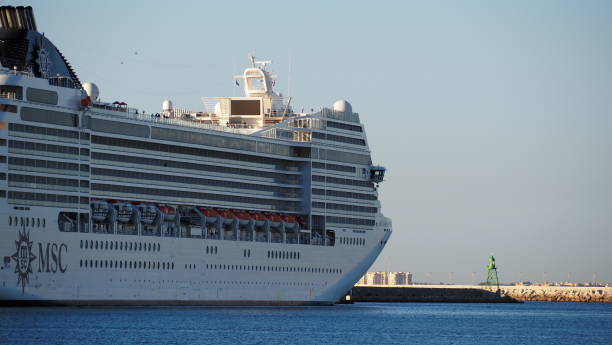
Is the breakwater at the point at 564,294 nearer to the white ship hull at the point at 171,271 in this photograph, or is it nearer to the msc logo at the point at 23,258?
the white ship hull at the point at 171,271

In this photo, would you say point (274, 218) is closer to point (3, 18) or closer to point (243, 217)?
point (243, 217)

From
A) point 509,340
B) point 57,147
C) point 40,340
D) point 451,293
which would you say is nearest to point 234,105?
point 57,147

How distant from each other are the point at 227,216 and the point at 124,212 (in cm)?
966

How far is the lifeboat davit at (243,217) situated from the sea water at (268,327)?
19.9 ft

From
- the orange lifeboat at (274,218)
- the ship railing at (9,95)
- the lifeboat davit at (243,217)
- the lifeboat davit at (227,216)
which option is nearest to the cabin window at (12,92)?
the ship railing at (9,95)

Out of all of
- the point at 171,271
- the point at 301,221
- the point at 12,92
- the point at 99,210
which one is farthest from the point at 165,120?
the point at 301,221

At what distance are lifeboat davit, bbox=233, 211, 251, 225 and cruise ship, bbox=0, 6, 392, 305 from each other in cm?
14

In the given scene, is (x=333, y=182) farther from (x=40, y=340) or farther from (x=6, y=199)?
(x=40, y=340)

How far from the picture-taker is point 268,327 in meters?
79.5

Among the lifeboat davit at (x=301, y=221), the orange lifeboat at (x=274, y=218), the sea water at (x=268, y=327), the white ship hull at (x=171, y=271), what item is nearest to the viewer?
the sea water at (x=268, y=327)

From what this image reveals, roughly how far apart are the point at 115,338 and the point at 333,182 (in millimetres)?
40053

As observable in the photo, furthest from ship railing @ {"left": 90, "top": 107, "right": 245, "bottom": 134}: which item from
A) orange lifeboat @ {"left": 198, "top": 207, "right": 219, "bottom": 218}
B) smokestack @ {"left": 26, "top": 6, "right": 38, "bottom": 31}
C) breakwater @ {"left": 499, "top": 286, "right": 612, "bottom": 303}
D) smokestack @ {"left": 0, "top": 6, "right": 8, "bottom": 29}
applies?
breakwater @ {"left": 499, "top": 286, "right": 612, "bottom": 303}

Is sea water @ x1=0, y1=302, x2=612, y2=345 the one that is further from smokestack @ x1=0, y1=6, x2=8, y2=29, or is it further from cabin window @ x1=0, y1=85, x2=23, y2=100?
smokestack @ x1=0, y1=6, x2=8, y2=29

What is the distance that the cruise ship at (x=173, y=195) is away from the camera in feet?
271
